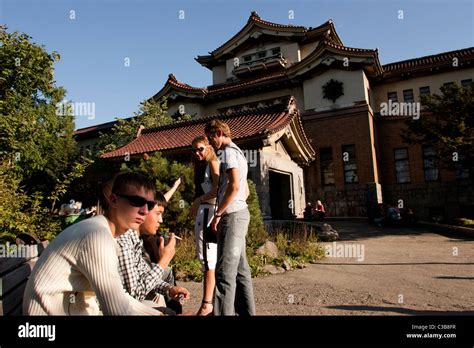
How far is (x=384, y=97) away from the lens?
21.8 metres

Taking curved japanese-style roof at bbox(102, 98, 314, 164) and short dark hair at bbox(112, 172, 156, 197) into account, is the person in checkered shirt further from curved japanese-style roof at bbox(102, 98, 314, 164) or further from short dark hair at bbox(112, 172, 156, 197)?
curved japanese-style roof at bbox(102, 98, 314, 164)

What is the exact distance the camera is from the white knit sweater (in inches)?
54.0

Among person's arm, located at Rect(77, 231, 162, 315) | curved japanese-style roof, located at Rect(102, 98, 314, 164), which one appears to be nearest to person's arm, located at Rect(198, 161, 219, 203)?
person's arm, located at Rect(77, 231, 162, 315)

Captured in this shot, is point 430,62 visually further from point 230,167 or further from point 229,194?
point 229,194

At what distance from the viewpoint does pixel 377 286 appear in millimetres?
4938

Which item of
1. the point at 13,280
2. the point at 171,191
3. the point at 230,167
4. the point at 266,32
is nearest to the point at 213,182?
the point at 230,167

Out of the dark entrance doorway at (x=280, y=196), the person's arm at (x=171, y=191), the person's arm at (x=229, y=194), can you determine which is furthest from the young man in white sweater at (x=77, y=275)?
the dark entrance doorway at (x=280, y=196)

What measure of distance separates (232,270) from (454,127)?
14482mm

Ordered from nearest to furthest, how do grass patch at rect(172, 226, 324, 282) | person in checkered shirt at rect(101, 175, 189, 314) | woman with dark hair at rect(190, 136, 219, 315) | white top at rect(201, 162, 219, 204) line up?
person in checkered shirt at rect(101, 175, 189, 314), woman with dark hair at rect(190, 136, 219, 315), white top at rect(201, 162, 219, 204), grass patch at rect(172, 226, 324, 282)

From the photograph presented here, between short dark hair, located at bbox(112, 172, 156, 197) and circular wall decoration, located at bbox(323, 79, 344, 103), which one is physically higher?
circular wall decoration, located at bbox(323, 79, 344, 103)

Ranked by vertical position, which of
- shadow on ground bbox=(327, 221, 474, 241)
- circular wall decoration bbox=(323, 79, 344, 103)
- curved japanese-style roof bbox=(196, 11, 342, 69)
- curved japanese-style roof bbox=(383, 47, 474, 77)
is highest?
curved japanese-style roof bbox=(196, 11, 342, 69)

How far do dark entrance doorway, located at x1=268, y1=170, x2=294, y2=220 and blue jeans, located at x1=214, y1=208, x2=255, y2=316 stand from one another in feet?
34.4

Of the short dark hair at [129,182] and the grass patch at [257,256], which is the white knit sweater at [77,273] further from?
the grass patch at [257,256]
